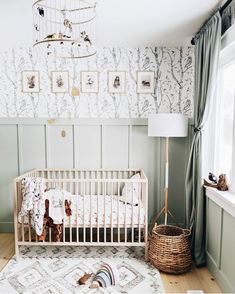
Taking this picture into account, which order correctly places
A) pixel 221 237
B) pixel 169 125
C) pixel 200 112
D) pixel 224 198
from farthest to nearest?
1. pixel 169 125
2. pixel 200 112
3. pixel 221 237
4. pixel 224 198

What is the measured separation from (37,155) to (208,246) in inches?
89.0

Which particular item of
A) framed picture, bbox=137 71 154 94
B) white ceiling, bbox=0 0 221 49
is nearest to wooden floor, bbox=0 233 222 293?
framed picture, bbox=137 71 154 94

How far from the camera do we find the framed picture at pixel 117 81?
341cm

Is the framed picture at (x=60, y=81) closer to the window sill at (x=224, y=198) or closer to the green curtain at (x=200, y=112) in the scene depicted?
the green curtain at (x=200, y=112)

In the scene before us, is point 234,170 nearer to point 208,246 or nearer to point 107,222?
point 208,246

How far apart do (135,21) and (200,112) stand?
42.3 inches

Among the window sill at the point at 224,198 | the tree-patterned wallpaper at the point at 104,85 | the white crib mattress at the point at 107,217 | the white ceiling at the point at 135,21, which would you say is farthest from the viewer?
the tree-patterned wallpaper at the point at 104,85

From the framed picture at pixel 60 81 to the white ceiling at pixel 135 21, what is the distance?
1.53 feet

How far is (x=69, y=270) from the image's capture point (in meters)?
2.58

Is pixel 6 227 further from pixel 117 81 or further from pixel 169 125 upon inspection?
pixel 169 125

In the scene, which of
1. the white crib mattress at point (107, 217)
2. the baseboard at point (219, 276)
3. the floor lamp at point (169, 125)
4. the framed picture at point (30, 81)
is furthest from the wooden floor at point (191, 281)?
the framed picture at point (30, 81)

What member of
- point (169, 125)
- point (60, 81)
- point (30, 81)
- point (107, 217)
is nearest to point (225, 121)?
point (169, 125)

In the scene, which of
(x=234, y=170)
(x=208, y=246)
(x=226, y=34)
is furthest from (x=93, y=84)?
(x=208, y=246)

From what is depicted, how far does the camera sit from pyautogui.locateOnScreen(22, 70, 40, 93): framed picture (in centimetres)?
341
